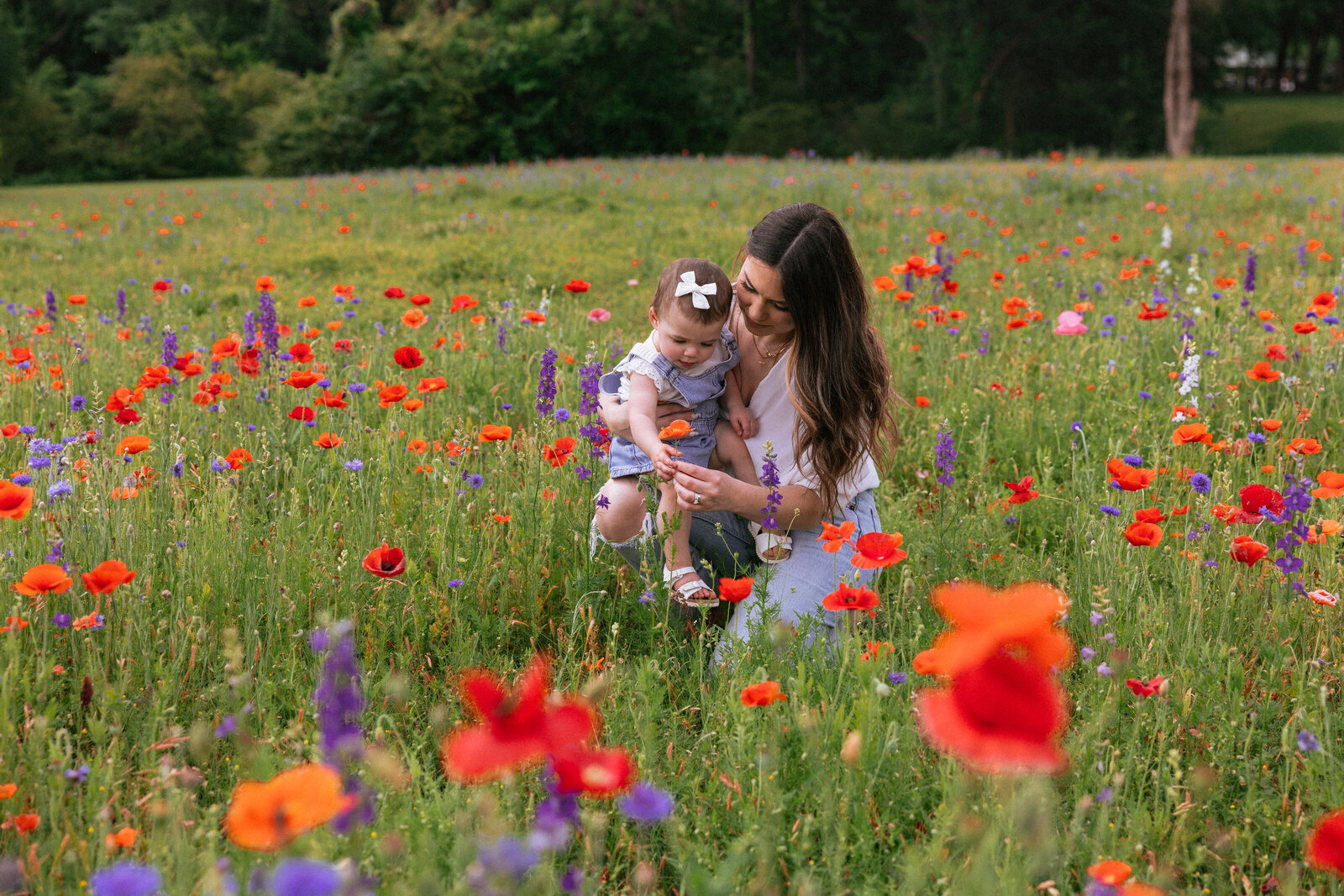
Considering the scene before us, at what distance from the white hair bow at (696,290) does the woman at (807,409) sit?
0.68ft

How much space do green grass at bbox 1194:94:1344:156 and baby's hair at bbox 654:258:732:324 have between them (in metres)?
30.2

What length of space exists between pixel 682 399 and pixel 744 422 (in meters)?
0.24

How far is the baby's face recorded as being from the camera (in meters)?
2.45

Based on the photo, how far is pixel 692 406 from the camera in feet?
8.78

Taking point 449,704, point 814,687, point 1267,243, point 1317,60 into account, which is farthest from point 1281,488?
point 1317,60

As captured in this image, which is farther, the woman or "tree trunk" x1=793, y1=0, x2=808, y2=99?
"tree trunk" x1=793, y1=0, x2=808, y2=99

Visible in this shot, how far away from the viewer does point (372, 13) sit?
25359mm

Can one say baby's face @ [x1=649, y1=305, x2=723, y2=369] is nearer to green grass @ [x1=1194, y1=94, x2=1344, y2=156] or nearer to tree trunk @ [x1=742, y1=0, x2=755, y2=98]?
tree trunk @ [x1=742, y1=0, x2=755, y2=98]

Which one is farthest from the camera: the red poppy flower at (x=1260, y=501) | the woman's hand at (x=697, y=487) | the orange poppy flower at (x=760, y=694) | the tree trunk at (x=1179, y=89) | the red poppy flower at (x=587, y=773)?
the tree trunk at (x=1179, y=89)

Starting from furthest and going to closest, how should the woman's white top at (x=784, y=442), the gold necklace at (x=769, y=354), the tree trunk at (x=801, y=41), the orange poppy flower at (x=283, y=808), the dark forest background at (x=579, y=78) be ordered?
the tree trunk at (x=801, y=41)
the dark forest background at (x=579, y=78)
the gold necklace at (x=769, y=354)
the woman's white top at (x=784, y=442)
the orange poppy flower at (x=283, y=808)

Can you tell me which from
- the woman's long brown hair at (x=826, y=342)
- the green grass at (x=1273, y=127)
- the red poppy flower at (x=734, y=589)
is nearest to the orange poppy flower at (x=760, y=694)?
the red poppy flower at (x=734, y=589)

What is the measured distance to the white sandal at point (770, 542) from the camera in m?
2.42

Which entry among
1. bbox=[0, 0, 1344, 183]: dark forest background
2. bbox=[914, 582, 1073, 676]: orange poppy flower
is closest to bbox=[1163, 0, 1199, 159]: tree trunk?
bbox=[0, 0, 1344, 183]: dark forest background

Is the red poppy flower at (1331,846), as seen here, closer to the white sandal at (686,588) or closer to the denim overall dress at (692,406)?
the white sandal at (686,588)
